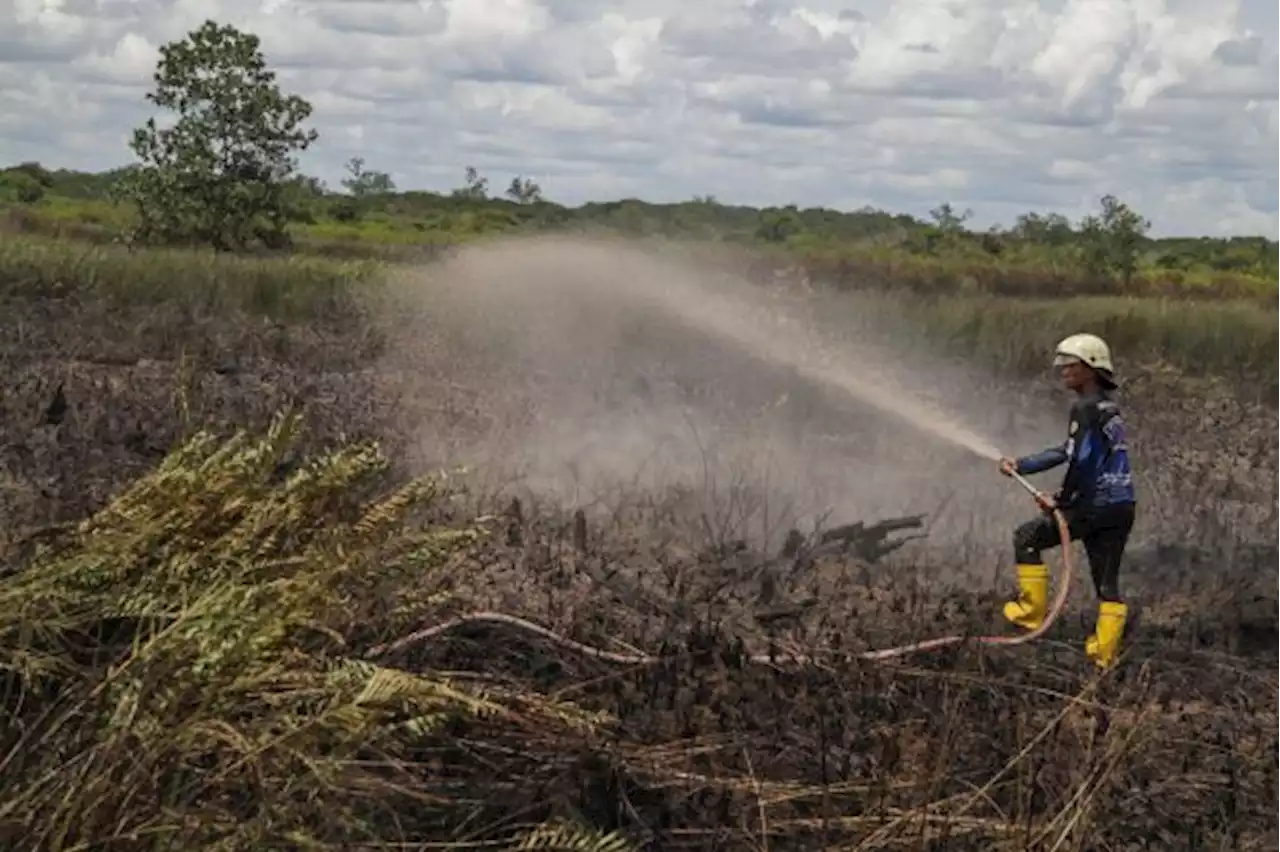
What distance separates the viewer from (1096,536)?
7379mm

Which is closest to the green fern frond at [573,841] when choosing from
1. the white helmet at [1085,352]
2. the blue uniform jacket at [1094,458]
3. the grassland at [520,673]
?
the grassland at [520,673]

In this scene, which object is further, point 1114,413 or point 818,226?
point 818,226

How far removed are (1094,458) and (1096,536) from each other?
354mm

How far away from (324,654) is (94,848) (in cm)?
102

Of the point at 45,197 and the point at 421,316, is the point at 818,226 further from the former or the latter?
the point at 421,316

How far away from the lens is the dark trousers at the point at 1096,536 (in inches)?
287

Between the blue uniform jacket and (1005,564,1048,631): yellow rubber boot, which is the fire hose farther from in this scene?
the blue uniform jacket

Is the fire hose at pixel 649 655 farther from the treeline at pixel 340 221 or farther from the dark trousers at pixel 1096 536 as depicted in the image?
the treeline at pixel 340 221

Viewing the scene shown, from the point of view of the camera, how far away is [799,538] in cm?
814

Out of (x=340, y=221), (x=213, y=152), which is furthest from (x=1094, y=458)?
Answer: (x=340, y=221)

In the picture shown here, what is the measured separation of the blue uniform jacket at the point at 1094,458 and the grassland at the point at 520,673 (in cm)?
63

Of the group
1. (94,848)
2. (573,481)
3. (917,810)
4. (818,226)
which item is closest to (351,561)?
(94,848)

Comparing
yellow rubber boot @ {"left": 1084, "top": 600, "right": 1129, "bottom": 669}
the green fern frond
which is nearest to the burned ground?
yellow rubber boot @ {"left": 1084, "top": 600, "right": 1129, "bottom": 669}

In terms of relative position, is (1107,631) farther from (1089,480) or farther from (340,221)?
(340,221)
